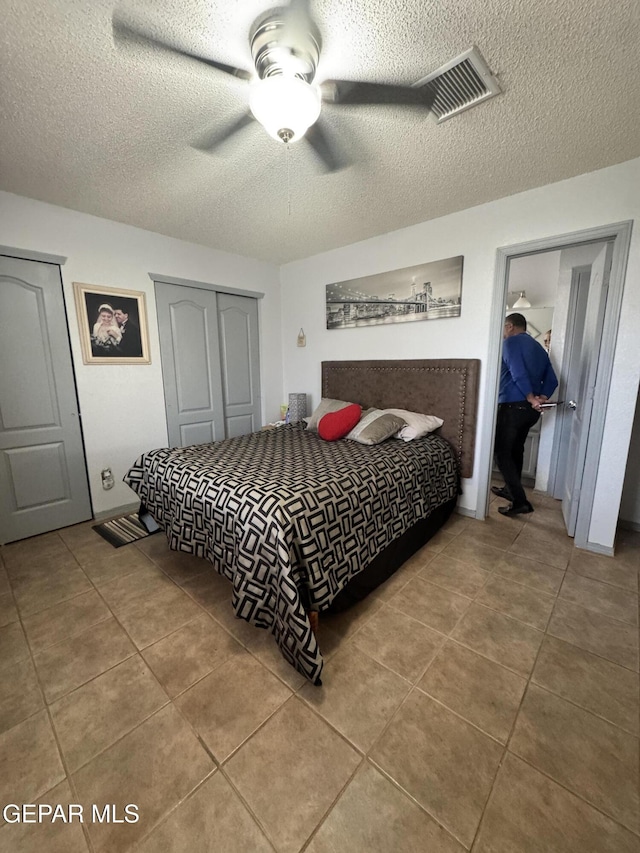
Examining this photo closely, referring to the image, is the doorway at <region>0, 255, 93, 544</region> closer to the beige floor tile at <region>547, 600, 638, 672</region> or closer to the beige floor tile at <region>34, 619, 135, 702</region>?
the beige floor tile at <region>34, 619, 135, 702</region>

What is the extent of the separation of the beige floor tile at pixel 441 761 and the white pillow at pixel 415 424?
173cm

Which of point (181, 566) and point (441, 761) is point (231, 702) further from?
point (181, 566)

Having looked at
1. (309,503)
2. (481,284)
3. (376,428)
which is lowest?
(309,503)

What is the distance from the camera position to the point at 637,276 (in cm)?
200

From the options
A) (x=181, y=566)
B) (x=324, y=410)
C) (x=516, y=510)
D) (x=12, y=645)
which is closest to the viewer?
(x=12, y=645)

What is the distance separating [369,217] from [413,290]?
697 millimetres

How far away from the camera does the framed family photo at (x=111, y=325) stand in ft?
8.83

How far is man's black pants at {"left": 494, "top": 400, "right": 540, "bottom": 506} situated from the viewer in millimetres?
2902

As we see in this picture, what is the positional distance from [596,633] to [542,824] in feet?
3.21

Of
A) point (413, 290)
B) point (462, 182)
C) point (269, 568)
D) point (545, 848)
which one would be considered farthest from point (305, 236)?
point (545, 848)

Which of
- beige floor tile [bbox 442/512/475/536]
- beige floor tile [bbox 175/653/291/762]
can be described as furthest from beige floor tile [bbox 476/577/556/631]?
beige floor tile [bbox 175/653/291/762]

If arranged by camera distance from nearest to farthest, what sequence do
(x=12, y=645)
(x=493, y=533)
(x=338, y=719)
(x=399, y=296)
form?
1. (x=338, y=719)
2. (x=12, y=645)
3. (x=493, y=533)
4. (x=399, y=296)

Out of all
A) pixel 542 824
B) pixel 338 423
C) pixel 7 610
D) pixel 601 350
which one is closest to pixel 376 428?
pixel 338 423

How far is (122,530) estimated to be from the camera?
2.72 metres
